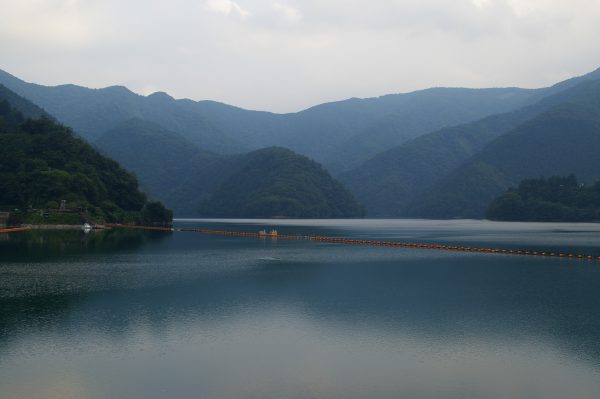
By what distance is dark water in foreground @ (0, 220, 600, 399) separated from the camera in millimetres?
27516

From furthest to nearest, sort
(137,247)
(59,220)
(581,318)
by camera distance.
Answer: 1. (59,220)
2. (137,247)
3. (581,318)

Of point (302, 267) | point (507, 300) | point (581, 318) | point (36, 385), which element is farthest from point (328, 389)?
point (302, 267)

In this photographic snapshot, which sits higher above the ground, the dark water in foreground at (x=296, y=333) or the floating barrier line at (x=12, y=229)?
the floating barrier line at (x=12, y=229)

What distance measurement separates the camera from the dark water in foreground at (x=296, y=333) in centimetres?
2752

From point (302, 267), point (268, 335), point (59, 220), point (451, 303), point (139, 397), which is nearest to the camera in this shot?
point (139, 397)

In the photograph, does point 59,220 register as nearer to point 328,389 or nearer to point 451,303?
point 451,303

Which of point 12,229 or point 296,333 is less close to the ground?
point 12,229

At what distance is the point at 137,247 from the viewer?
368 ft

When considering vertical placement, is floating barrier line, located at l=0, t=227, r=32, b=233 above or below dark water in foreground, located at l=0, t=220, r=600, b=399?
above

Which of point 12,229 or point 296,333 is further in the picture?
point 12,229

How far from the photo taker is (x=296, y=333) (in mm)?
38094

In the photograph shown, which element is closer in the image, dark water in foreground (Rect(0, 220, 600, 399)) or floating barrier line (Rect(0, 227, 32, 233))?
dark water in foreground (Rect(0, 220, 600, 399))

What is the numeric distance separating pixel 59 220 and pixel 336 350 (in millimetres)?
157523

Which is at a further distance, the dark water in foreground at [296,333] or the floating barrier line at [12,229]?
the floating barrier line at [12,229]
